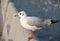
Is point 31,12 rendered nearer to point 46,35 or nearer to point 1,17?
point 46,35

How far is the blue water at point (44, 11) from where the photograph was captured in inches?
44.3

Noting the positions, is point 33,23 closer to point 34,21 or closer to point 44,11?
point 34,21

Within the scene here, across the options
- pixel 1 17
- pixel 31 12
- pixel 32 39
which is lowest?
pixel 1 17

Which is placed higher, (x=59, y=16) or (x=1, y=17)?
(x=59, y=16)

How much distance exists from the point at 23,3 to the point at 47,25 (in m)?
0.51

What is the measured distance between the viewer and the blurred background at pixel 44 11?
1125 millimetres

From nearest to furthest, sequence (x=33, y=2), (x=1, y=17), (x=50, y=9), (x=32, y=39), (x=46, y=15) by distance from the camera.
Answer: (x=32, y=39) → (x=46, y=15) → (x=50, y=9) → (x=33, y=2) → (x=1, y=17)

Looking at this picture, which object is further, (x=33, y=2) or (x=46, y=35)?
(x=33, y=2)

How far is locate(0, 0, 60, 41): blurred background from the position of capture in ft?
3.69

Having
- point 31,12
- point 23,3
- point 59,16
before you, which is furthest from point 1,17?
point 59,16

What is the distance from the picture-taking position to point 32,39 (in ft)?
3.64

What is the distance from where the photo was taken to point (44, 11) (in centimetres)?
144

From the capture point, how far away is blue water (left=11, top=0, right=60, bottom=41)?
1.12 m

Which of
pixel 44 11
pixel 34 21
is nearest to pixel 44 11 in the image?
pixel 44 11
